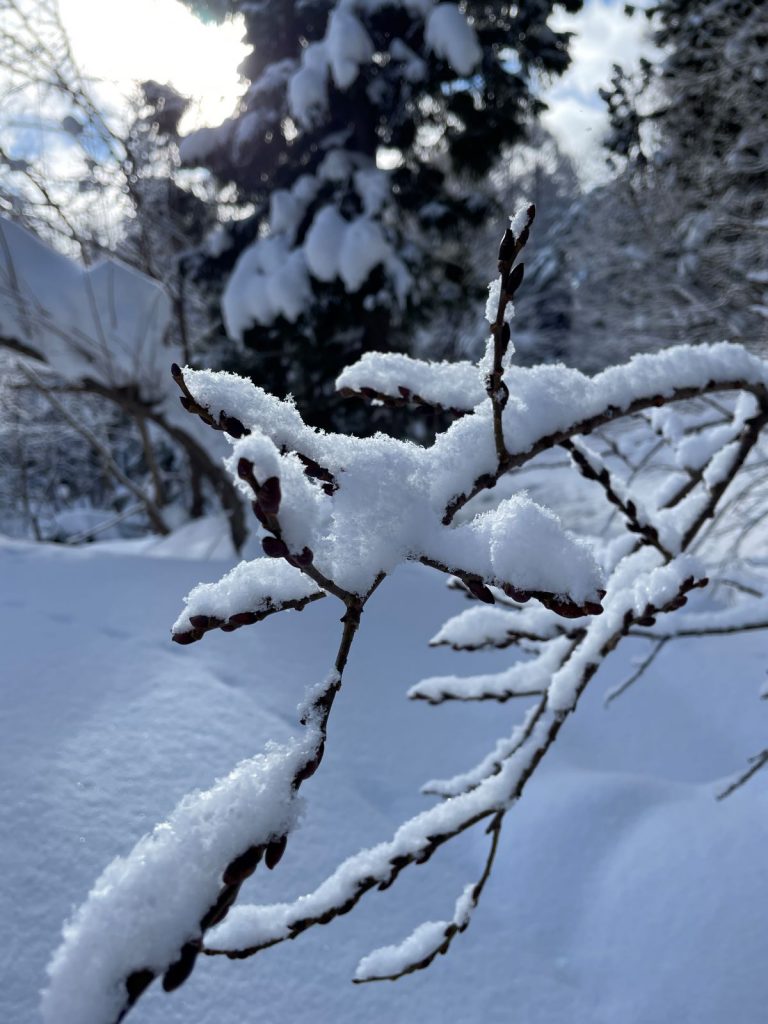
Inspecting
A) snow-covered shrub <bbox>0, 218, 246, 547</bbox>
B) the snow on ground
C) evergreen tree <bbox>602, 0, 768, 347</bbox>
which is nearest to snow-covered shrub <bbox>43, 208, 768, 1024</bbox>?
the snow on ground

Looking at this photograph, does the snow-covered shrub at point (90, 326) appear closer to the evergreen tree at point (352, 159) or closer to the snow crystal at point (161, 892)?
the evergreen tree at point (352, 159)

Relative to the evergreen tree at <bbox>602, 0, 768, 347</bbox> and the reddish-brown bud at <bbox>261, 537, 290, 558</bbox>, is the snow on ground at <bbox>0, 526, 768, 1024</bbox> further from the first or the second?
the evergreen tree at <bbox>602, 0, 768, 347</bbox>

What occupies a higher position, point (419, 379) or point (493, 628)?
point (419, 379)

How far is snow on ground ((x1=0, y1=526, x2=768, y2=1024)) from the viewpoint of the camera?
1189mm

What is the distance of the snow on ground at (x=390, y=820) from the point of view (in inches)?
46.8

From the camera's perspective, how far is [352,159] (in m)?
6.97

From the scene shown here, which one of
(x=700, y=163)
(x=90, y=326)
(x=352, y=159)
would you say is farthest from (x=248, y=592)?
(x=700, y=163)

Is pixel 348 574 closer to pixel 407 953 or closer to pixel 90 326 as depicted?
pixel 407 953

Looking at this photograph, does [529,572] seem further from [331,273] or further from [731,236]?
[731,236]

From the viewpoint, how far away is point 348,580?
52 centimetres

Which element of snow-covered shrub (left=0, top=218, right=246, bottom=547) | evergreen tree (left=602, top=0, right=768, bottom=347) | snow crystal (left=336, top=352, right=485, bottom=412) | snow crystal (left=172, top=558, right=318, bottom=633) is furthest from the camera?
evergreen tree (left=602, top=0, right=768, bottom=347)

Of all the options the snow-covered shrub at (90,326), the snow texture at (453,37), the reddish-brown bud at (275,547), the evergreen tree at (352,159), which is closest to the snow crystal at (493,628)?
the reddish-brown bud at (275,547)

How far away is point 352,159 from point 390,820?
7102 millimetres

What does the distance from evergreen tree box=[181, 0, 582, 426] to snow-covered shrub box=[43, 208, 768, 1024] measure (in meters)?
5.81
